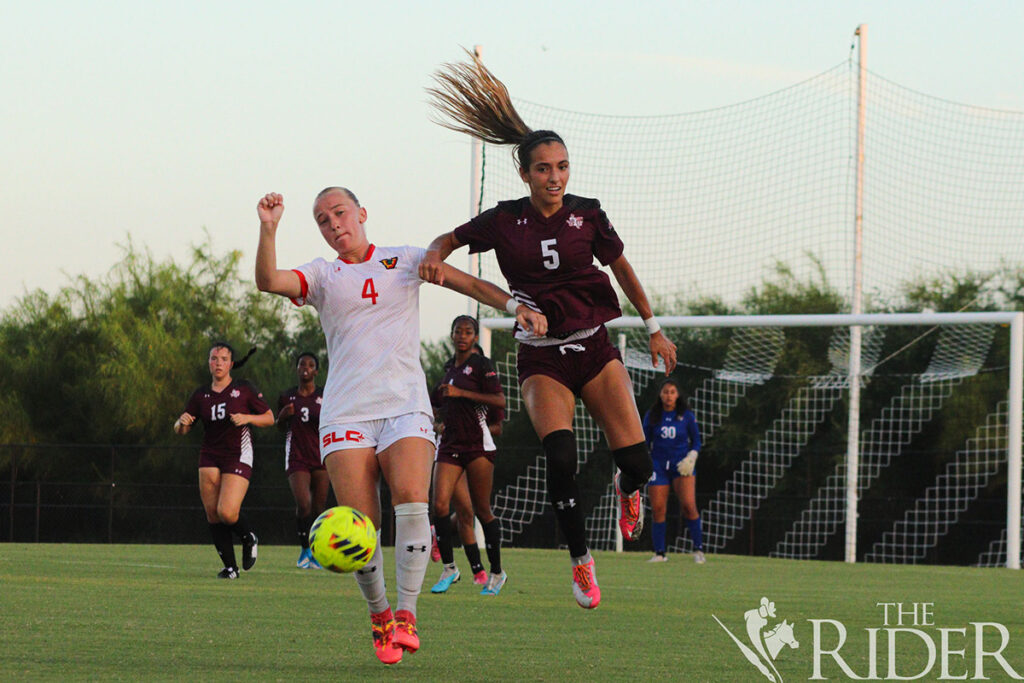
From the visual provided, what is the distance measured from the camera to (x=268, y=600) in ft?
32.8

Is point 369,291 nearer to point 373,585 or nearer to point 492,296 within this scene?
point 492,296

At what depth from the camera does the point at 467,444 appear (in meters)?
11.3

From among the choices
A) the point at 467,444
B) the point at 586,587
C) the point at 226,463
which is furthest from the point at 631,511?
the point at 226,463

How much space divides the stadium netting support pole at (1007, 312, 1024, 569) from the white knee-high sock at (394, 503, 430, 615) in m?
13.1

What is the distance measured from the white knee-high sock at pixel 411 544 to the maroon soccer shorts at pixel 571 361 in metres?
1.02

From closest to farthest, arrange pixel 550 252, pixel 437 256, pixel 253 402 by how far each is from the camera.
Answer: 1. pixel 437 256
2. pixel 550 252
3. pixel 253 402

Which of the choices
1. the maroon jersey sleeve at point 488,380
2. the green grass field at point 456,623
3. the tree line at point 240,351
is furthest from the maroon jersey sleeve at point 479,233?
the tree line at point 240,351

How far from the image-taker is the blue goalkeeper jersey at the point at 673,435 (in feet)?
55.5

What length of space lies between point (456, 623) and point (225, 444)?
510 centimetres

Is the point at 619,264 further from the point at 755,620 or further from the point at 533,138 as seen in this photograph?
the point at 755,620

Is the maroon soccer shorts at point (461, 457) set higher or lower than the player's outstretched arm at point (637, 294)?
lower

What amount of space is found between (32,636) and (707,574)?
901cm

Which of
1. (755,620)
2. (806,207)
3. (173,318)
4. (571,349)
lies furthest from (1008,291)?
(571,349)

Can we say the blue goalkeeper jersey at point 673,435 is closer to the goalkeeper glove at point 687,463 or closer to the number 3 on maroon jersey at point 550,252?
the goalkeeper glove at point 687,463
